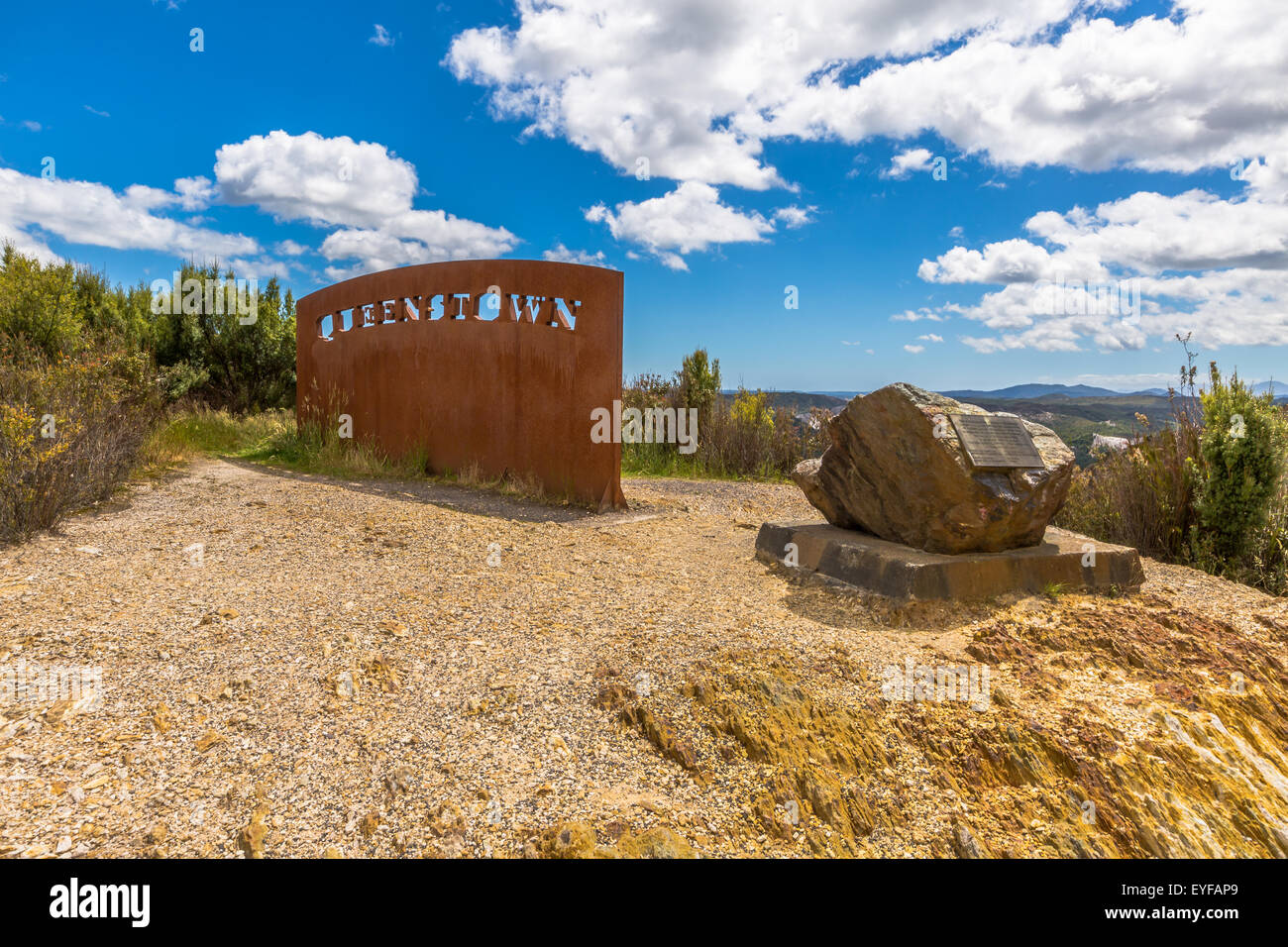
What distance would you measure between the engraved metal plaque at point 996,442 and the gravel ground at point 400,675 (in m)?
0.86

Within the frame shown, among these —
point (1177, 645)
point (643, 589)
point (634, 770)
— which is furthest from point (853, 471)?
point (634, 770)

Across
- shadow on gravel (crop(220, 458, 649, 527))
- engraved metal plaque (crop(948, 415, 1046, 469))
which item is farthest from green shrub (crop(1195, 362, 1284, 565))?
shadow on gravel (crop(220, 458, 649, 527))

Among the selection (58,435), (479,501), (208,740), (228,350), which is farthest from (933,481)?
(228,350)

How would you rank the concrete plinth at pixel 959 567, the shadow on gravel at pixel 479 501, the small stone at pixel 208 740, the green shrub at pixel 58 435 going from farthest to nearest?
the shadow on gravel at pixel 479 501, the green shrub at pixel 58 435, the concrete plinth at pixel 959 567, the small stone at pixel 208 740

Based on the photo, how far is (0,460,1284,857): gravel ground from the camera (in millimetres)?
2270

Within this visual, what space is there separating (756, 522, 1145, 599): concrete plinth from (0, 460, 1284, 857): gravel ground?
0.16 meters

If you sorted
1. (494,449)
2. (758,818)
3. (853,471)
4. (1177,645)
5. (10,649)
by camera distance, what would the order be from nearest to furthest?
(758,818) < (10,649) < (1177,645) < (853,471) < (494,449)

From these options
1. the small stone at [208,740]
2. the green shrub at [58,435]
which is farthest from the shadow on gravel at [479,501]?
the small stone at [208,740]

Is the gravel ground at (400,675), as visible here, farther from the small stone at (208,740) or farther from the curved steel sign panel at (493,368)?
the curved steel sign panel at (493,368)

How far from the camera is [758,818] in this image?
2.38m

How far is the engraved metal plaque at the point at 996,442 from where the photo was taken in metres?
4.36

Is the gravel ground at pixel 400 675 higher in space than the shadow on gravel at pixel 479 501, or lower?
lower
